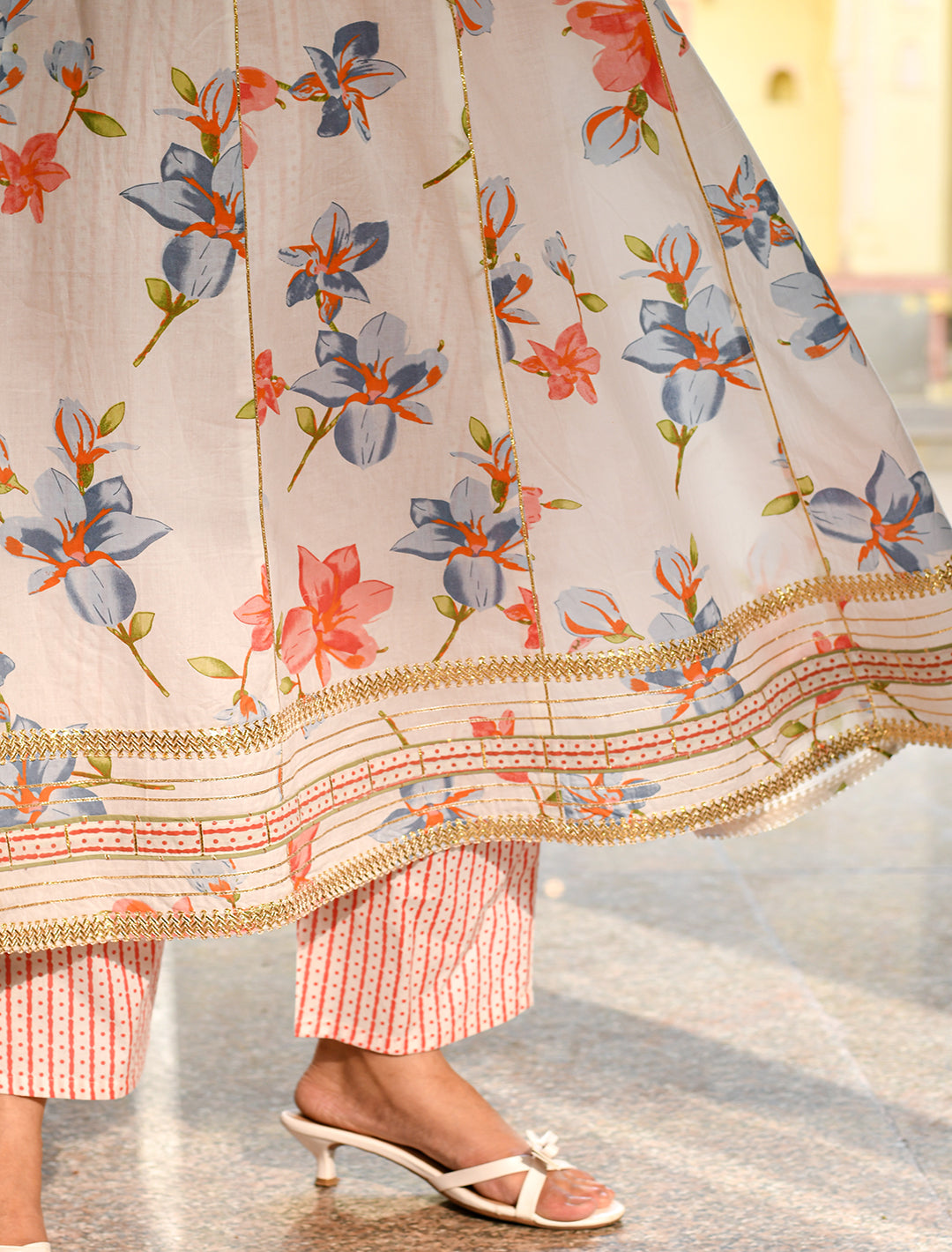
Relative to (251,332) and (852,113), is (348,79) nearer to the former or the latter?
(251,332)

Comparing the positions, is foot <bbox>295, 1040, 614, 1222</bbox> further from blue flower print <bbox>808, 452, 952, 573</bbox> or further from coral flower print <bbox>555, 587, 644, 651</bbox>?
blue flower print <bbox>808, 452, 952, 573</bbox>

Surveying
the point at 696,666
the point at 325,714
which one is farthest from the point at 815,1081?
the point at 325,714

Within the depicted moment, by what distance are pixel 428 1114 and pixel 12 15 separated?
0.79 m

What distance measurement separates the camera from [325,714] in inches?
35.4

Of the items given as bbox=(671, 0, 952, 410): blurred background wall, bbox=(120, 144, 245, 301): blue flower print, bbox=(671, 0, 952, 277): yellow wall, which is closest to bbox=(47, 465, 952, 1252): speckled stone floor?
bbox=(120, 144, 245, 301): blue flower print

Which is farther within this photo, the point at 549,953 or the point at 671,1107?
the point at 549,953

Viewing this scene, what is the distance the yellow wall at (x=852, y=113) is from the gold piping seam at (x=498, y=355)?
574 inches

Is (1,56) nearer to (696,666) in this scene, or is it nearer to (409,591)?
(409,591)

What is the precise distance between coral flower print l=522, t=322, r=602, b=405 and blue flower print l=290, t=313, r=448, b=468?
0.06 meters

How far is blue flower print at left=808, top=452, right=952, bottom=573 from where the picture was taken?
36.8 inches

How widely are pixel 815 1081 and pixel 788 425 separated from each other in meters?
0.60

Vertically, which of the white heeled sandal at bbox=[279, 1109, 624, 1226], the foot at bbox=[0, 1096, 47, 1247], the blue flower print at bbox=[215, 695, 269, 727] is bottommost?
the white heeled sandal at bbox=[279, 1109, 624, 1226]

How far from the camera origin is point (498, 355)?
89cm

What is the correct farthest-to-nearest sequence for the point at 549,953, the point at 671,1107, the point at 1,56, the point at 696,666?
1. the point at 549,953
2. the point at 671,1107
3. the point at 696,666
4. the point at 1,56
